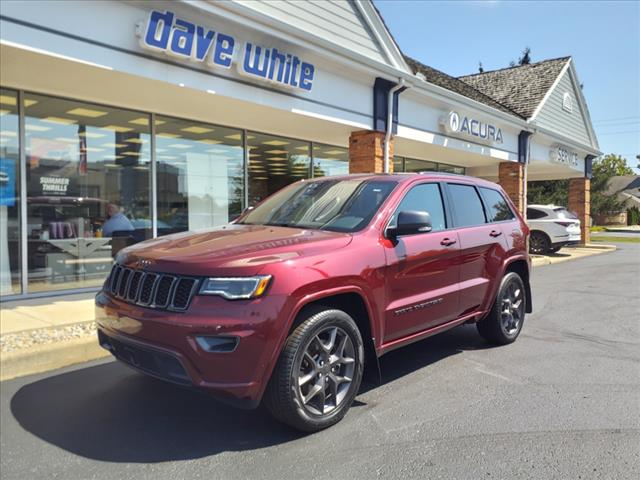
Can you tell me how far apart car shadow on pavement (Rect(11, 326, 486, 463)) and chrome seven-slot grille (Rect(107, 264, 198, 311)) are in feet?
2.91

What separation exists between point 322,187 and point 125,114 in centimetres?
550

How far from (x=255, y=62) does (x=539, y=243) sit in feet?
42.5

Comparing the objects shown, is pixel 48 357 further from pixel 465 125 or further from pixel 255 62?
pixel 465 125

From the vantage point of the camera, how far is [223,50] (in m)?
7.23

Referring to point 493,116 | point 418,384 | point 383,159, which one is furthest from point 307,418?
point 493,116

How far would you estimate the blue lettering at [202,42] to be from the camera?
690 centimetres

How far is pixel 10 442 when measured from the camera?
10.7ft

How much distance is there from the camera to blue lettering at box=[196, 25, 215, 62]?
6902mm

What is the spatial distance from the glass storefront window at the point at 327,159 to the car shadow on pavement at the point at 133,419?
862 centimetres

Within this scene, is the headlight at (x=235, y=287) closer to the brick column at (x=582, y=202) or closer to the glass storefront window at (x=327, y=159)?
the glass storefront window at (x=327, y=159)

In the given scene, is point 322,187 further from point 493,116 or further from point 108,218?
point 493,116

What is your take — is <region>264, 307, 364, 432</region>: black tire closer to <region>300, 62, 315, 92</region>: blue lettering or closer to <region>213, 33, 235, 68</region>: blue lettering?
<region>213, 33, 235, 68</region>: blue lettering

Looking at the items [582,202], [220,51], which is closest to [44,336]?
[220,51]

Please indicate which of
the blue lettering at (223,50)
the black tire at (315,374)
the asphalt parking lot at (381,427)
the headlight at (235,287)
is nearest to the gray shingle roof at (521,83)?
the blue lettering at (223,50)
